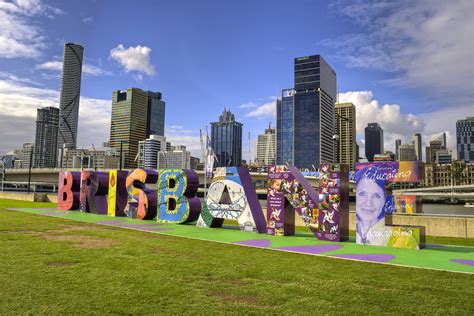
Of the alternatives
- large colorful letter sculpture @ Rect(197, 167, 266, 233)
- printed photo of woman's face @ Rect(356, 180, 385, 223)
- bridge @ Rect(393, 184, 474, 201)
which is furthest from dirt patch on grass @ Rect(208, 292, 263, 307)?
bridge @ Rect(393, 184, 474, 201)

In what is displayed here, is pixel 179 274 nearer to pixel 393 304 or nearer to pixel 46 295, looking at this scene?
pixel 46 295

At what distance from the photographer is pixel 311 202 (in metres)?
20.3

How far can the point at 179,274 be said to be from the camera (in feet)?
34.8

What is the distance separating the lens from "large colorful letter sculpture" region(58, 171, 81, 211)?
120 ft

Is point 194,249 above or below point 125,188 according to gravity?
below

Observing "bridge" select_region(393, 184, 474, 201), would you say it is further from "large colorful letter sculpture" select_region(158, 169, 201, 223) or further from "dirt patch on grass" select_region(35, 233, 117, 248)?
"dirt patch on grass" select_region(35, 233, 117, 248)

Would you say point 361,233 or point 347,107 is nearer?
point 361,233

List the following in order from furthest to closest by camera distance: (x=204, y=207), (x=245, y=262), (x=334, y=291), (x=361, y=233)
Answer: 1. (x=204, y=207)
2. (x=361, y=233)
3. (x=245, y=262)
4. (x=334, y=291)

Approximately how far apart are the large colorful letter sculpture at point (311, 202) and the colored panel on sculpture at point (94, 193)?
59.0 ft

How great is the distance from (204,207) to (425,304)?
705 inches

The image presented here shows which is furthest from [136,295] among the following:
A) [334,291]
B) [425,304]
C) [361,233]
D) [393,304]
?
[361,233]

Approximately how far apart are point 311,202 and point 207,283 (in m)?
11.6

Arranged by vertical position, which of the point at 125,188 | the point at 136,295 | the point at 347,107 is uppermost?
the point at 347,107

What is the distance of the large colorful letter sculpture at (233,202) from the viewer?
22500 millimetres
